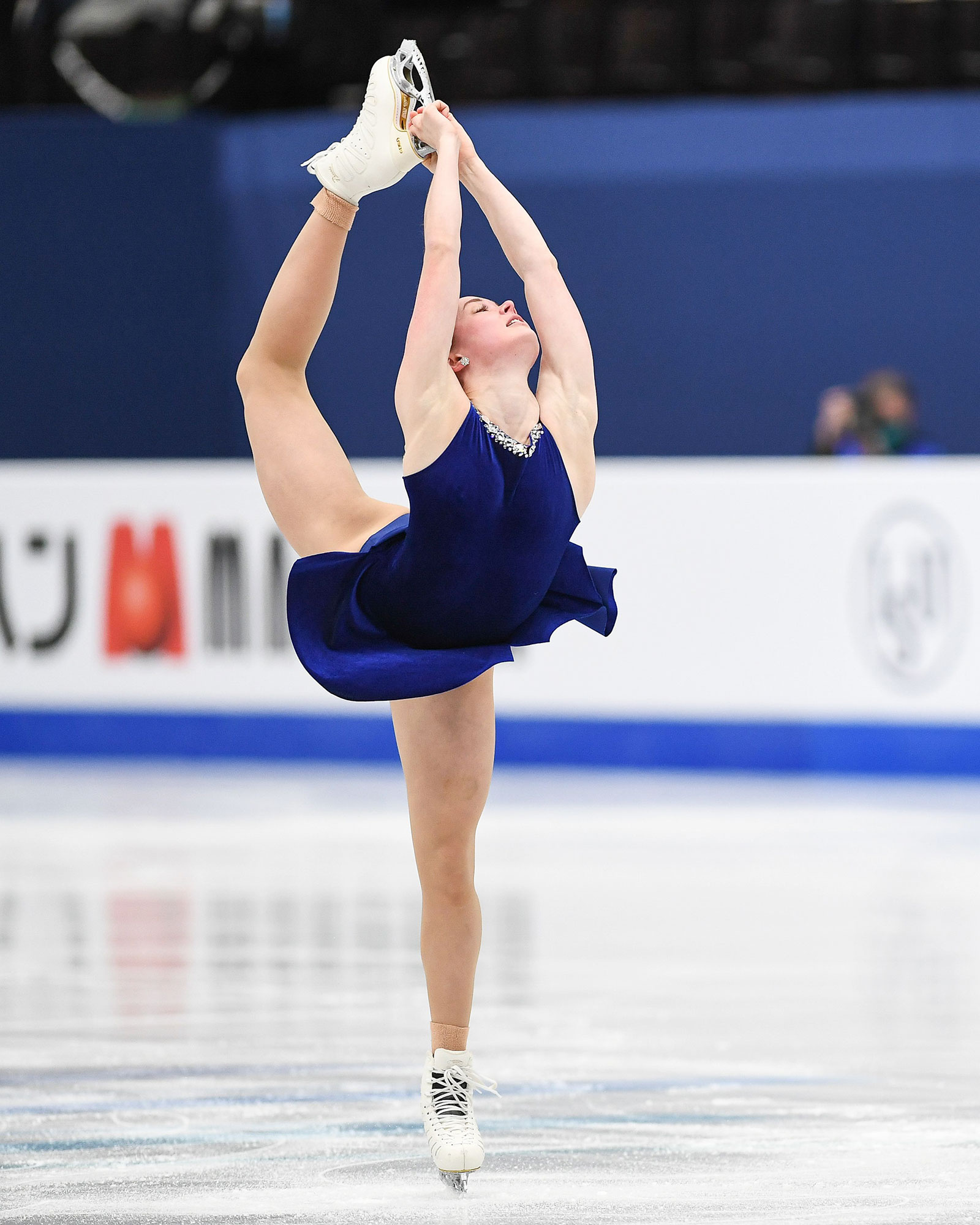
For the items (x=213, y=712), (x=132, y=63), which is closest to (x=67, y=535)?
(x=213, y=712)

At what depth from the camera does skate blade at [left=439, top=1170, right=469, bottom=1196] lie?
3.30 meters

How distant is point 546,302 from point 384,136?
387 millimetres

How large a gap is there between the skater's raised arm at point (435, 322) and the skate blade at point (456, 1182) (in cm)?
117

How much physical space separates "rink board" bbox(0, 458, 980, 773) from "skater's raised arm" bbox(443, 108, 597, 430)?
4919mm

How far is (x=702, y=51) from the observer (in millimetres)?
11820

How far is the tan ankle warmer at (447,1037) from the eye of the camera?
345 cm

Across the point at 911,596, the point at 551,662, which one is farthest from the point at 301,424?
the point at 551,662

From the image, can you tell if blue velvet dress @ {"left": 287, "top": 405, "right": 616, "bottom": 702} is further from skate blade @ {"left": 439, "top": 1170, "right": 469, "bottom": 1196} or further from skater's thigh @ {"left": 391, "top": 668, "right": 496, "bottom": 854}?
skate blade @ {"left": 439, "top": 1170, "right": 469, "bottom": 1196}

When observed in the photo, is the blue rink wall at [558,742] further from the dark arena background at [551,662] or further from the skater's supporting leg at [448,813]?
the skater's supporting leg at [448,813]

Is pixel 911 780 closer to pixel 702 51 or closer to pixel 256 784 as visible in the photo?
pixel 256 784

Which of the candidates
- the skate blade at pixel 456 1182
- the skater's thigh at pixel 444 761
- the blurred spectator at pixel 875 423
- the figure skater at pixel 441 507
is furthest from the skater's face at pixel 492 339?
the blurred spectator at pixel 875 423

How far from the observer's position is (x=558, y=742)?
872 cm

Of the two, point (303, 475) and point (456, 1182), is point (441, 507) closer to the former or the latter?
point (303, 475)

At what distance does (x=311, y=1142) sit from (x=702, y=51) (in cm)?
931
